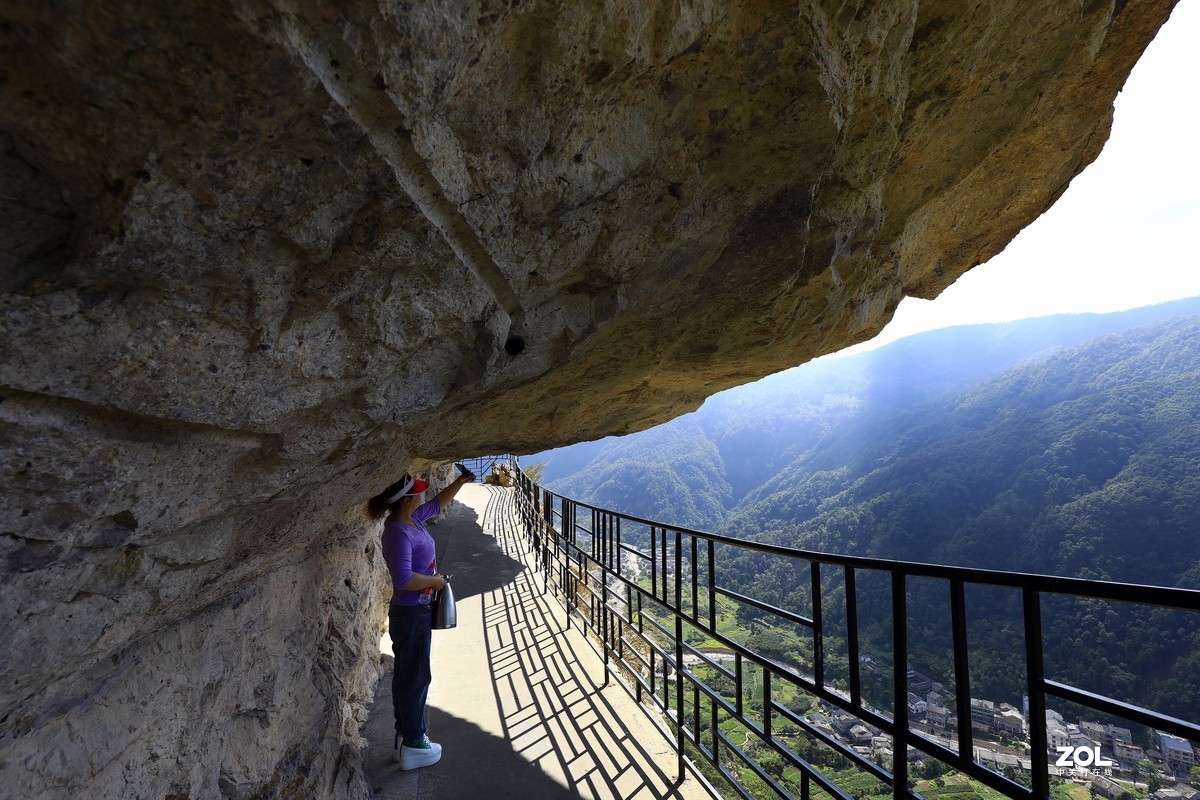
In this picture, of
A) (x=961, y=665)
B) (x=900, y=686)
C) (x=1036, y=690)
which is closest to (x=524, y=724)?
(x=900, y=686)

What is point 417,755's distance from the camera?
128 inches

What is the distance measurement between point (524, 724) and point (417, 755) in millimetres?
802

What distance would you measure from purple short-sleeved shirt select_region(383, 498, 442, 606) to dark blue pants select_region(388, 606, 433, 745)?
63 millimetres

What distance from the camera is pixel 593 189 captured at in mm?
1631

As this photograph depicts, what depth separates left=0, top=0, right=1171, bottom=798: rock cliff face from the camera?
99 centimetres

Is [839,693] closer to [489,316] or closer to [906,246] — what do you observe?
[489,316]

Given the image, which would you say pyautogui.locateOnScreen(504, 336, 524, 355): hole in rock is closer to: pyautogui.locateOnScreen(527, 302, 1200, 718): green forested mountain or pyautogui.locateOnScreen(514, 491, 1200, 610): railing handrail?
pyautogui.locateOnScreen(514, 491, 1200, 610): railing handrail

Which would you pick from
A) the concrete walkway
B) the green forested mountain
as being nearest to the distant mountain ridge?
the green forested mountain

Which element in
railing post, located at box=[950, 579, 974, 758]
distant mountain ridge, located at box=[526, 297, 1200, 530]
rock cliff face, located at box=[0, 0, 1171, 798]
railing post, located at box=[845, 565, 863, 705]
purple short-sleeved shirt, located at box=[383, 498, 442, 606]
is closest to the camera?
rock cliff face, located at box=[0, 0, 1171, 798]

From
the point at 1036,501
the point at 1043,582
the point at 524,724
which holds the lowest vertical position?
the point at 1036,501

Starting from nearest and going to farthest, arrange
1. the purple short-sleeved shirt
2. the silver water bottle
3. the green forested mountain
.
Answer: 1. the purple short-sleeved shirt
2. the silver water bottle
3. the green forested mountain

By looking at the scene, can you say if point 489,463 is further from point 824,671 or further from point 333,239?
point 333,239

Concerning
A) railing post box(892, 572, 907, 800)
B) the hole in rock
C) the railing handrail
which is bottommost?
railing post box(892, 572, 907, 800)

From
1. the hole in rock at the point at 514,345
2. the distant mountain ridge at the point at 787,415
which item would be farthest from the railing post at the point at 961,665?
the distant mountain ridge at the point at 787,415
